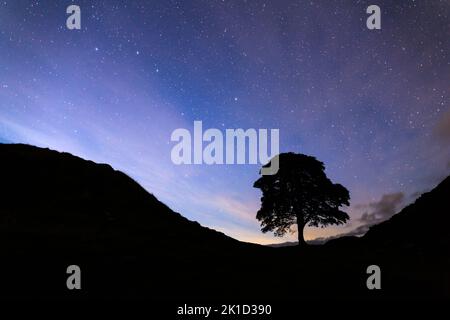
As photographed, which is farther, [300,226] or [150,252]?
[300,226]

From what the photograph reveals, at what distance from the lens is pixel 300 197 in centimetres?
3209

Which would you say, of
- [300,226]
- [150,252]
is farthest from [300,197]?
[150,252]

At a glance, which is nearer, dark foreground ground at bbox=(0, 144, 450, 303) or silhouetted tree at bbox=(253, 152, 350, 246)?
dark foreground ground at bbox=(0, 144, 450, 303)

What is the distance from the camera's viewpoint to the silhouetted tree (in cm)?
3158

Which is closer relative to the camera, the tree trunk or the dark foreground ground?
the dark foreground ground

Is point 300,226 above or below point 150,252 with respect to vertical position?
above

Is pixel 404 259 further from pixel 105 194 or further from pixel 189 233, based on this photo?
pixel 105 194

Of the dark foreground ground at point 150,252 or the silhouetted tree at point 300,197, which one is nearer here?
the dark foreground ground at point 150,252

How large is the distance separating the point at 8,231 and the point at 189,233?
501 inches

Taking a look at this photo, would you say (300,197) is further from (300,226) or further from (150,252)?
(150,252)

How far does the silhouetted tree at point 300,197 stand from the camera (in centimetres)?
3158
